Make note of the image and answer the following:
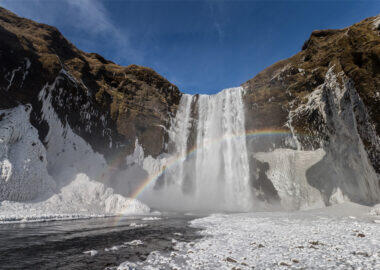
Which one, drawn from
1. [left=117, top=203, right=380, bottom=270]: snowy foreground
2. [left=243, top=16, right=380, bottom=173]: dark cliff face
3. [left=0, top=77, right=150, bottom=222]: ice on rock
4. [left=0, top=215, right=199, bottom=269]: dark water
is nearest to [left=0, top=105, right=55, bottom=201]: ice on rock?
[left=0, top=77, right=150, bottom=222]: ice on rock

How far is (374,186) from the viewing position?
47.6 feet

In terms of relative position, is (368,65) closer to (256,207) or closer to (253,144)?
(253,144)

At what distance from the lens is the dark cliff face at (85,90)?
60.8 feet

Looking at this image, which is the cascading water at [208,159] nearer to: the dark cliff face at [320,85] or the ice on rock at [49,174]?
the dark cliff face at [320,85]

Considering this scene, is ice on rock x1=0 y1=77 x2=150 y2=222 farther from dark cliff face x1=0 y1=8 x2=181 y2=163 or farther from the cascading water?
the cascading water

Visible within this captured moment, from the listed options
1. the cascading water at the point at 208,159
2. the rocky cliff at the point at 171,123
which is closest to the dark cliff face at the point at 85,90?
the rocky cliff at the point at 171,123

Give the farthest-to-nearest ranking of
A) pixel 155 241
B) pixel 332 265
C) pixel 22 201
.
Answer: pixel 22 201
pixel 155 241
pixel 332 265

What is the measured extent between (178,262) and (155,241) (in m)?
3.10

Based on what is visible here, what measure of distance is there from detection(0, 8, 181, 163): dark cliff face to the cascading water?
3810mm

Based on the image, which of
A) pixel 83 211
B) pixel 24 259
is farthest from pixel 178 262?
pixel 83 211

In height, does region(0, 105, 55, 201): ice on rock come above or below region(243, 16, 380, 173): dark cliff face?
below

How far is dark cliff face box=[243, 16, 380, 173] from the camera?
13502mm

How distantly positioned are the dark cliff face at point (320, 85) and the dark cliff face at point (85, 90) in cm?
1560

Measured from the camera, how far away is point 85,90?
25.7m
